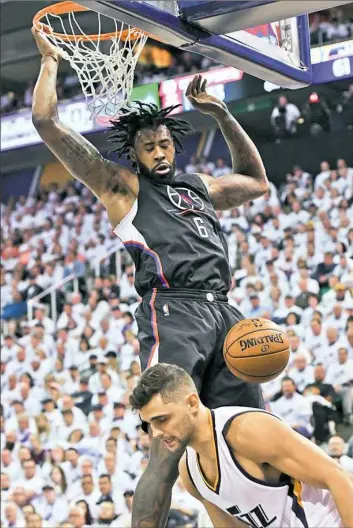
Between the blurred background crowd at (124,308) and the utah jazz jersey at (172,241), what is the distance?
13.8ft

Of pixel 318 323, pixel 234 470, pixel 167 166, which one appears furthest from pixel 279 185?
pixel 234 470

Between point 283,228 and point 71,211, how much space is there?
580 cm

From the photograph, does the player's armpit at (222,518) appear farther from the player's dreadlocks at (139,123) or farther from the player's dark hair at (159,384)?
the player's dreadlocks at (139,123)

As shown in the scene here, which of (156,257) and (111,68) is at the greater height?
(111,68)

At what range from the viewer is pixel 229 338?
14.6 ft

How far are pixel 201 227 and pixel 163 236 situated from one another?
0.23 metres

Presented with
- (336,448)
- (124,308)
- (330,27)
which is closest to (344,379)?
(336,448)

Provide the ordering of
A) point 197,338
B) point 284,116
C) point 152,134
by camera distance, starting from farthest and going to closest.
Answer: point 284,116, point 152,134, point 197,338

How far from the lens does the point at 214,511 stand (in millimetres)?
4281

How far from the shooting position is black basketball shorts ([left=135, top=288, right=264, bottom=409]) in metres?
4.54

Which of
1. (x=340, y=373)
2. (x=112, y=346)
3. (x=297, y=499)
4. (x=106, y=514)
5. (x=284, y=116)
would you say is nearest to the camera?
(x=297, y=499)

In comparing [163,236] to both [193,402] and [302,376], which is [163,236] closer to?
[193,402]

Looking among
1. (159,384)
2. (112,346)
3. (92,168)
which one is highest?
(92,168)

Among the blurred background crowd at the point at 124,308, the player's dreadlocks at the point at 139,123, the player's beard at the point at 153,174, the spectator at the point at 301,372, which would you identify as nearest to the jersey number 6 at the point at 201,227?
the player's beard at the point at 153,174
